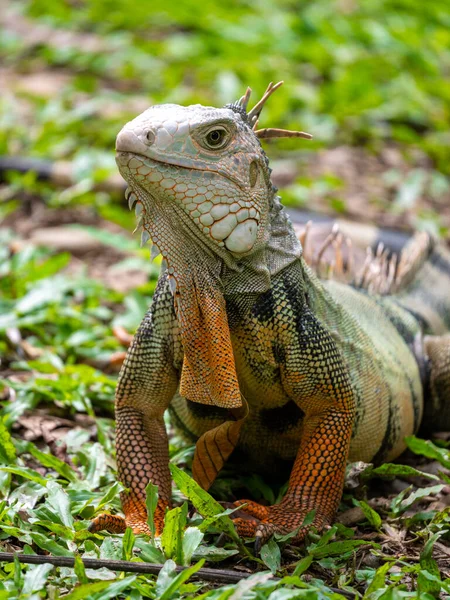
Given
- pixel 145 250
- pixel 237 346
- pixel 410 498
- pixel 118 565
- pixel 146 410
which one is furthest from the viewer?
pixel 145 250

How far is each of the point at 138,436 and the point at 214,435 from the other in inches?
13.4

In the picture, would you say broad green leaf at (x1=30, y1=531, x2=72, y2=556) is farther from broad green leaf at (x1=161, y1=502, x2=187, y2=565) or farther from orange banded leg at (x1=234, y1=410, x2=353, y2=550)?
orange banded leg at (x1=234, y1=410, x2=353, y2=550)

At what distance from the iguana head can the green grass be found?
572mm

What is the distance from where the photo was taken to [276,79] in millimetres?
9742

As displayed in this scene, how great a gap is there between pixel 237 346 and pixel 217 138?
0.81 metres

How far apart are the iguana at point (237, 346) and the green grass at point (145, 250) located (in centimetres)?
17

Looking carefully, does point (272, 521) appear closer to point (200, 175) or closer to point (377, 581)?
point (377, 581)

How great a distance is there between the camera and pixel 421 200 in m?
8.39

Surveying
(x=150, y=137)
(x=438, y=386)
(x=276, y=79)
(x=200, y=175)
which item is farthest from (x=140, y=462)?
(x=276, y=79)

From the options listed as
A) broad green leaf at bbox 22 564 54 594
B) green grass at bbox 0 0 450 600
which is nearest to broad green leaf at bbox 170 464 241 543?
green grass at bbox 0 0 450 600

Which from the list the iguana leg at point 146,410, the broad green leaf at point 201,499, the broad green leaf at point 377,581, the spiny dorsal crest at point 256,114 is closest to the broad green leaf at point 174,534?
the broad green leaf at point 201,499

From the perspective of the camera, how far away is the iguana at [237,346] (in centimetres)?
318

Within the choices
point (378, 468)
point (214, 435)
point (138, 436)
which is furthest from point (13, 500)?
point (378, 468)

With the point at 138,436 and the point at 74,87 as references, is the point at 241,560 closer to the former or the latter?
the point at 138,436
